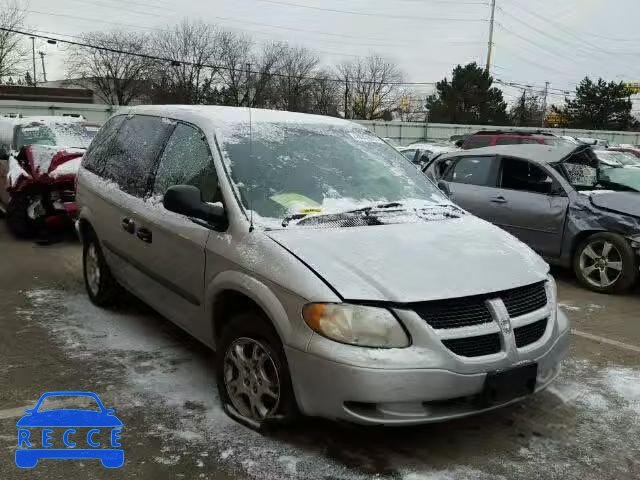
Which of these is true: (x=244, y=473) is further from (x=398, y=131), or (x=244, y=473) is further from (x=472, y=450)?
(x=398, y=131)

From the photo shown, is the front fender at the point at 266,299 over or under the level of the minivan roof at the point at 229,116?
under

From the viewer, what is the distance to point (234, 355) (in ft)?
10.6

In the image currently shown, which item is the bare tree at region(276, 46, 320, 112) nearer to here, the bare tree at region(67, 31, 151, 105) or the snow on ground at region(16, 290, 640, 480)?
the bare tree at region(67, 31, 151, 105)

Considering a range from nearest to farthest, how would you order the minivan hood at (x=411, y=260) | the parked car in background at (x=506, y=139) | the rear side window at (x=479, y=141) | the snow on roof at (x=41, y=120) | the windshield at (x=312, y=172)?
1. the minivan hood at (x=411, y=260)
2. the windshield at (x=312, y=172)
3. the snow on roof at (x=41, y=120)
4. the parked car in background at (x=506, y=139)
5. the rear side window at (x=479, y=141)

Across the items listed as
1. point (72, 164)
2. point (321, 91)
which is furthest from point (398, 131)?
point (72, 164)

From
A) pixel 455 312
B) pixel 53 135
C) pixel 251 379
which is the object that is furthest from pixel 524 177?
pixel 53 135

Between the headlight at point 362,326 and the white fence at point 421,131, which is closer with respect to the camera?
the headlight at point 362,326

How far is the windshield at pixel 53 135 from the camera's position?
356 inches

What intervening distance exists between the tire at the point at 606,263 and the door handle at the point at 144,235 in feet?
15.6

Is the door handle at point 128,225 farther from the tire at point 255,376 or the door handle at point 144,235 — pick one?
the tire at point 255,376

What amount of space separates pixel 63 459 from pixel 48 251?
17.9 feet

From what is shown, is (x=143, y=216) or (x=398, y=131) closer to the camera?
(x=143, y=216)

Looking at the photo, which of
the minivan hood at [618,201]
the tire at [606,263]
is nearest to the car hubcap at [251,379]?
the tire at [606,263]

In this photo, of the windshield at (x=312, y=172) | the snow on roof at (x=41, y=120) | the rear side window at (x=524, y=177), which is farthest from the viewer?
the snow on roof at (x=41, y=120)
